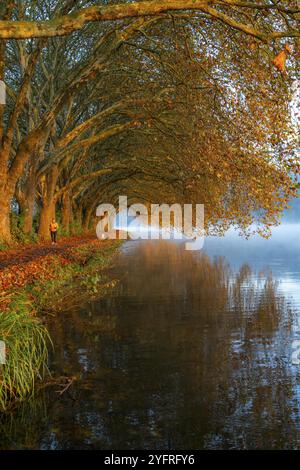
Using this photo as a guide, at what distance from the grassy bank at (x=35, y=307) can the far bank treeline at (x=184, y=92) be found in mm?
4200

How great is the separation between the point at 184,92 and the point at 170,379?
1433 cm

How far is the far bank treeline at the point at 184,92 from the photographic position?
13906 mm

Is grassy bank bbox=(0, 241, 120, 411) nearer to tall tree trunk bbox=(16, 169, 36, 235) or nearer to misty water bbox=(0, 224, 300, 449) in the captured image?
misty water bbox=(0, 224, 300, 449)

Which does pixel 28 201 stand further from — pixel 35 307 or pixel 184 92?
pixel 35 307

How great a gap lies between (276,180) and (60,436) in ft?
31.9

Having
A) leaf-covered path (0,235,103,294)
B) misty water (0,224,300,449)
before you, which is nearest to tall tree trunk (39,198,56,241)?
leaf-covered path (0,235,103,294)

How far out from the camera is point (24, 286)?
47.7 ft

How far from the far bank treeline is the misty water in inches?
159

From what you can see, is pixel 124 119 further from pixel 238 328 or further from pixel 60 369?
pixel 60 369

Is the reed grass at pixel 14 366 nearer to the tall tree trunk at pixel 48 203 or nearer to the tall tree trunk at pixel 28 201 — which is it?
the tall tree trunk at pixel 28 201

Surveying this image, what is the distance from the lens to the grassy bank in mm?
7445

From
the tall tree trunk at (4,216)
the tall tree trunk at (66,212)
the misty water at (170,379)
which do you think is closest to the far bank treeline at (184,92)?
the tall tree trunk at (4,216)

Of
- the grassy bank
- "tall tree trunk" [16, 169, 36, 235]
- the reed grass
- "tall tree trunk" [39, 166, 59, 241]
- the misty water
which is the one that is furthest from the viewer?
"tall tree trunk" [39, 166, 59, 241]

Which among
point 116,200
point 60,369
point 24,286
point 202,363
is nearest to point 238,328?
point 202,363
